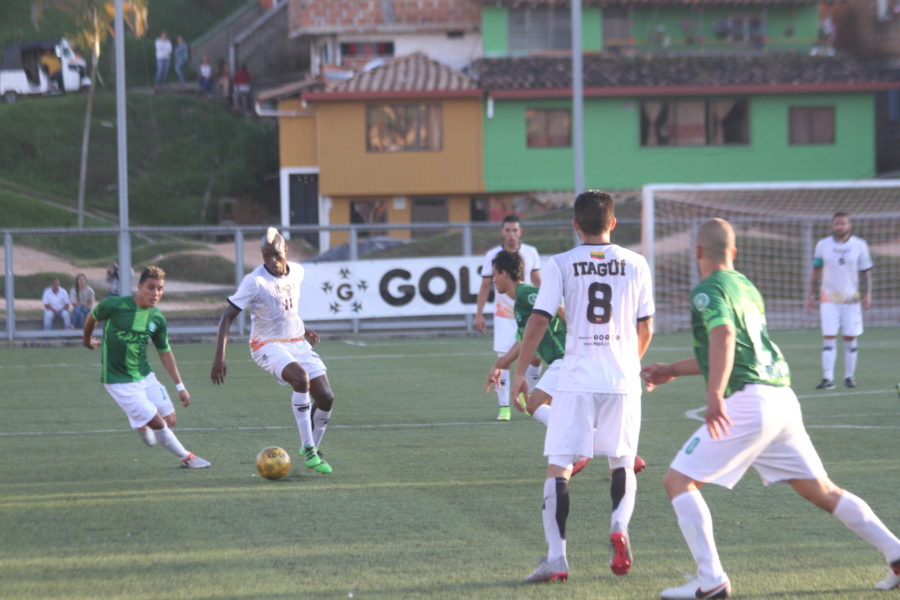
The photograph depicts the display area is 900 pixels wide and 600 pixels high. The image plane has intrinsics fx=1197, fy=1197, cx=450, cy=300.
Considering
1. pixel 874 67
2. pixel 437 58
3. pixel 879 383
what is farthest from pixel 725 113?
pixel 879 383

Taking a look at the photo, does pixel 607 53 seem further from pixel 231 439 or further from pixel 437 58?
pixel 231 439

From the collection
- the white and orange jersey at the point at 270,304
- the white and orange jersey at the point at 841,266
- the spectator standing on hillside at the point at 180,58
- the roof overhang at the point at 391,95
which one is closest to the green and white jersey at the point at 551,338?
the white and orange jersey at the point at 270,304

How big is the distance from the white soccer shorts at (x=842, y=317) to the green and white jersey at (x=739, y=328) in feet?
31.9

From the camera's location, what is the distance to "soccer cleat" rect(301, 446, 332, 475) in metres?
9.08

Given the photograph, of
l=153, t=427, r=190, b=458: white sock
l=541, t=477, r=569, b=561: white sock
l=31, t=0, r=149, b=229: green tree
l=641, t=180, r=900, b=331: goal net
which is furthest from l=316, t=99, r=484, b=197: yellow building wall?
l=541, t=477, r=569, b=561: white sock

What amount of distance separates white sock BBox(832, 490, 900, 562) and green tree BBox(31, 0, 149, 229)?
2460cm

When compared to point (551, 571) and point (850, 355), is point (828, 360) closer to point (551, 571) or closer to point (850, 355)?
point (850, 355)

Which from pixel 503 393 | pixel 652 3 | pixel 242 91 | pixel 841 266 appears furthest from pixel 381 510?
pixel 242 91

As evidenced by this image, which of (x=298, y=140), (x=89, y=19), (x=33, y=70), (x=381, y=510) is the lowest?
(x=381, y=510)

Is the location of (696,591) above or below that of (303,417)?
below

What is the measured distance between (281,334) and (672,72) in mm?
33668

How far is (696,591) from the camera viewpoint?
5.52 metres

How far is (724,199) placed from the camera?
109 feet

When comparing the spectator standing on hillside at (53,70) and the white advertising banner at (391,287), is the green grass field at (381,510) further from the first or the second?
the spectator standing on hillside at (53,70)
